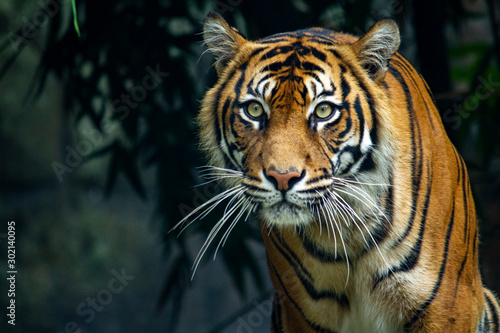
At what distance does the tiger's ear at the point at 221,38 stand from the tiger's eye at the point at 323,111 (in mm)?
394

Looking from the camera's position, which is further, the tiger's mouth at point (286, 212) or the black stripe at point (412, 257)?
the black stripe at point (412, 257)

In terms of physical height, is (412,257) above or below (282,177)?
below

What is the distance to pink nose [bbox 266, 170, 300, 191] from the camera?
61.1 inches

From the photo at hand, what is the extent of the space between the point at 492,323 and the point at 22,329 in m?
4.53

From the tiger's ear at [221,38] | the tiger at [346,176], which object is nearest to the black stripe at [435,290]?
the tiger at [346,176]

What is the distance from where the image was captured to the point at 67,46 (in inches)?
120

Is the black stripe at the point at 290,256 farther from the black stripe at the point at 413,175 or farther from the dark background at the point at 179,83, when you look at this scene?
the dark background at the point at 179,83

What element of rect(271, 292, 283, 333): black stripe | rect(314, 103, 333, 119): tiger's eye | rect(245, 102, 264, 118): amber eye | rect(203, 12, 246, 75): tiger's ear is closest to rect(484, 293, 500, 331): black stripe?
rect(271, 292, 283, 333): black stripe

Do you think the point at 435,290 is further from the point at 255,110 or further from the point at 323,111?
the point at 255,110

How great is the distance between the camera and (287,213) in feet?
5.39

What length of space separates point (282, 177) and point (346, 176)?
297 mm

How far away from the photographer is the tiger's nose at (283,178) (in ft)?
5.09

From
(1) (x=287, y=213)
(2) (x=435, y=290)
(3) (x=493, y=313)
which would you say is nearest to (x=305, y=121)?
(1) (x=287, y=213)

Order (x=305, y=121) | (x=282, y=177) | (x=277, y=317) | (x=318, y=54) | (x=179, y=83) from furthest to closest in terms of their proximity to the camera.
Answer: (x=179, y=83) < (x=277, y=317) < (x=318, y=54) < (x=305, y=121) < (x=282, y=177)
